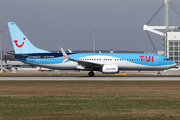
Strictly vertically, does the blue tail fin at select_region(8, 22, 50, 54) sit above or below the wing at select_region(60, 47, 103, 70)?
above

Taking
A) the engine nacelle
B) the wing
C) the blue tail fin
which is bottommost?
the engine nacelle

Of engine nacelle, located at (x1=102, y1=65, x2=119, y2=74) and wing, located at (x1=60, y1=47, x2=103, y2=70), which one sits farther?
wing, located at (x1=60, y1=47, x2=103, y2=70)

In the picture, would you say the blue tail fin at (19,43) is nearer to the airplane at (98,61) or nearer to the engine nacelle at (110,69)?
the airplane at (98,61)

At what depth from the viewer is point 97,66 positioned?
50.8 meters

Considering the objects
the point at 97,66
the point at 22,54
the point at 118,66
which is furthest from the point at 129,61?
the point at 22,54

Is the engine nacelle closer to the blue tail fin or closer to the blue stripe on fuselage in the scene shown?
the blue stripe on fuselage

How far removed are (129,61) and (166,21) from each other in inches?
3502

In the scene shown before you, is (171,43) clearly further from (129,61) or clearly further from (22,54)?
(22,54)

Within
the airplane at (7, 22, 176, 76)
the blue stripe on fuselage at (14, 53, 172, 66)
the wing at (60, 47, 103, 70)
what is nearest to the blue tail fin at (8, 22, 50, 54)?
the airplane at (7, 22, 176, 76)

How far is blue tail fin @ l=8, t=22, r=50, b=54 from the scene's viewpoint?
54062 millimetres

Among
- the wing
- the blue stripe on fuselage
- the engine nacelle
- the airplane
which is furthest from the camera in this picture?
the blue stripe on fuselage

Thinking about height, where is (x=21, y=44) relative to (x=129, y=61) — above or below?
above

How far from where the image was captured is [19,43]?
5416cm

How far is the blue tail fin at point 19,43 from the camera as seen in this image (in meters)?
54.1
